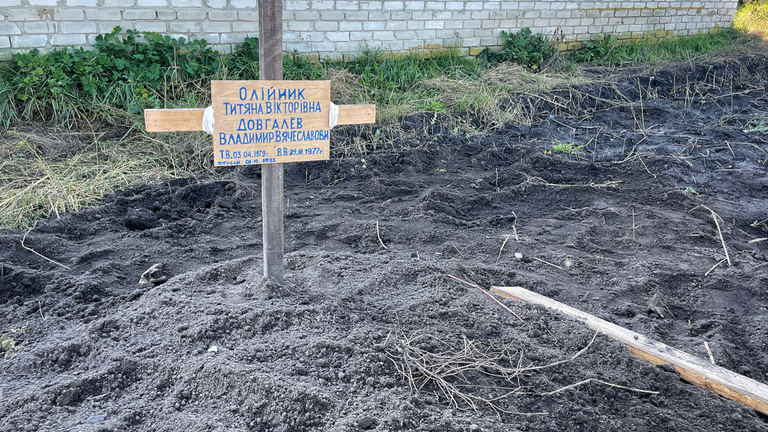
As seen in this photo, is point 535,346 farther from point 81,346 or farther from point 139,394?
point 81,346

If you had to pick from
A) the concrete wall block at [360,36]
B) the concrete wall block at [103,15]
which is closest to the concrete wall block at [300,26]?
the concrete wall block at [360,36]

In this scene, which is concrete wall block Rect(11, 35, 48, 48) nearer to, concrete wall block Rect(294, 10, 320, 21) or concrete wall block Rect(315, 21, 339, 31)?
concrete wall block Rect(294, 10, 320, 21)

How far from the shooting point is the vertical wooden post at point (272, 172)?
7.29 feet

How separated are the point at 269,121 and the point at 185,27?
4.57 meters

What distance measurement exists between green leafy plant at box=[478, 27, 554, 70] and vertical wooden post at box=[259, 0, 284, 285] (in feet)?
21.9

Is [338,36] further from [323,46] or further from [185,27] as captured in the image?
[185,27]

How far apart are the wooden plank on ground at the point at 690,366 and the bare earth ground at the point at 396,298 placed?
0.07 m

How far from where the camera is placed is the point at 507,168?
16.0 ft

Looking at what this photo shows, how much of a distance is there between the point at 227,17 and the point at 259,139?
4715 mm

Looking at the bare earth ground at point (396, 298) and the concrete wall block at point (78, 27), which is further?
the concrete wall block at point (78, 27)

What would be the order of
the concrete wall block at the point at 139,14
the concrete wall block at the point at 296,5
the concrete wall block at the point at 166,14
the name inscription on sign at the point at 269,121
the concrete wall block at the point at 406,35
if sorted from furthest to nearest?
the concrete wall block at the point at 406,35 → the concrete wall block at the point at 296,5 → the concrete wall block at the point at 166,14 → the concrete wall block at the point at 139,14 → the name inscription on sign at the point at 269,121

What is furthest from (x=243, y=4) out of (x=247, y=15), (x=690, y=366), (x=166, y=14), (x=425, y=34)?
(x=690, y=366)

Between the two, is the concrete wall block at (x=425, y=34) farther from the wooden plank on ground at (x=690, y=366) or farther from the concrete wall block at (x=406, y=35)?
the wooden plank on ground at (x=690, y=366)

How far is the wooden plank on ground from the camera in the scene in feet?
6.61
